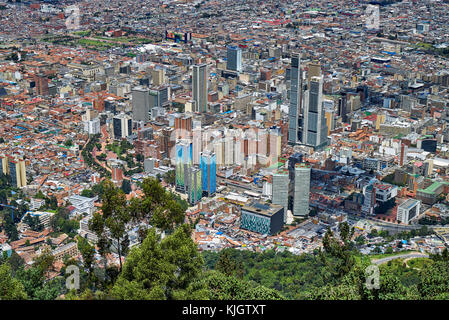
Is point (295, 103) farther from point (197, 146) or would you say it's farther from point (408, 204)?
point (408, 204)

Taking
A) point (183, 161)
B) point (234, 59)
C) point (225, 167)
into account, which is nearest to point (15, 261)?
point (183, 161)

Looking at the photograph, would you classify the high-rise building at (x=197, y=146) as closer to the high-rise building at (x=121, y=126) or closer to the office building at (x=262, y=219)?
the office building at (x=262, y=219)

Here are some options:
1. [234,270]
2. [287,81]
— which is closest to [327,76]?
[287,81]

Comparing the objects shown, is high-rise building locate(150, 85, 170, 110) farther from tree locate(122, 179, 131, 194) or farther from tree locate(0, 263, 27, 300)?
tree locate(0, 263, 27, 300)

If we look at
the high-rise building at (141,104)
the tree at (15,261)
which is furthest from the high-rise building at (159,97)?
the tree at (15,261)

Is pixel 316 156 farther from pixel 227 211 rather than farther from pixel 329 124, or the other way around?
pixel 227 211

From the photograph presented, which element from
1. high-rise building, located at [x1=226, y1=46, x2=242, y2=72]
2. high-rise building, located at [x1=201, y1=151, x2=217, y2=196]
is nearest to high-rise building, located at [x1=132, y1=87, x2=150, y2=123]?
high-rise building, located at [x1=201, y1=151, x2=217, y2=196]
